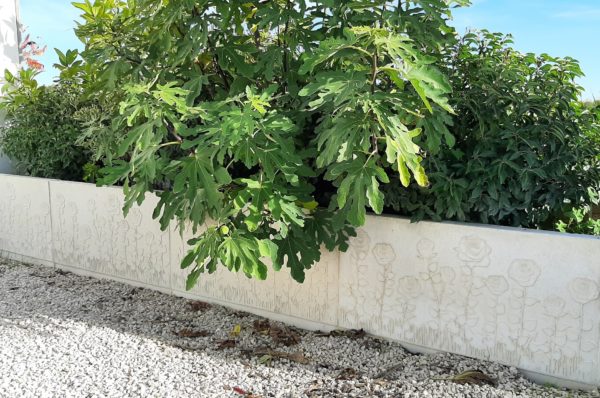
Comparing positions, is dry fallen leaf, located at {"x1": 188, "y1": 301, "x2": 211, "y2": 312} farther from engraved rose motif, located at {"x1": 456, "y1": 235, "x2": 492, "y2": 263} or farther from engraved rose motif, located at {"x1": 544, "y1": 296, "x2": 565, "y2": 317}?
engraved rose motif, located at {"x1": 544, "y1": 296, "x2": 565, "y2": 317}

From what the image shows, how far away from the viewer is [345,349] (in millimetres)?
3045

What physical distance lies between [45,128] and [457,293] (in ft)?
13.0

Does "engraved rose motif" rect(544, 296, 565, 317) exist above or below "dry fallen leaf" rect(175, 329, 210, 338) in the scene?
above

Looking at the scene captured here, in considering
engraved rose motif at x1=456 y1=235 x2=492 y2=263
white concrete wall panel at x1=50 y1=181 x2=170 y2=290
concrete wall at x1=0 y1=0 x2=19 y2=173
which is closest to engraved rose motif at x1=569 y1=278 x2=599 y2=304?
engraved rose motif at x1=456 y1=235 x2=492 y2=263

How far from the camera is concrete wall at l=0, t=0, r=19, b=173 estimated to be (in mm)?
6270

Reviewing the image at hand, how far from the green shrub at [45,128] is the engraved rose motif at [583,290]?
4.06 metres

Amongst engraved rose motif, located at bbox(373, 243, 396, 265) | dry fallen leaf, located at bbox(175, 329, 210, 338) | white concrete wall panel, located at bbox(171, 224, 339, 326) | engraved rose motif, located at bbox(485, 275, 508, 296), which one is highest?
engraved rose motif, located at bbox(373, 243, 396, 265)

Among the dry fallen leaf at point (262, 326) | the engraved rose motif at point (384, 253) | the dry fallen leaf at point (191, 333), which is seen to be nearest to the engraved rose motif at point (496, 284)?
the engraved rose motif at point (384, 253)

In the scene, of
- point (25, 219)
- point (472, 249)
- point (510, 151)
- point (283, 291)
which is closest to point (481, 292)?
point (472, 249)

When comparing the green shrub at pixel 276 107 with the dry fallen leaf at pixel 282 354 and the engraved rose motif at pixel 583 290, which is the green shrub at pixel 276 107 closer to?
the dry fallen leaf at pixel 282 354

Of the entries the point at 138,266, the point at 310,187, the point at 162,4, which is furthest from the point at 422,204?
the point at 138,266

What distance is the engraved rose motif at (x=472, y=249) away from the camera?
9.20 ft

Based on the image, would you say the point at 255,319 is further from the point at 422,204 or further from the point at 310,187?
the point at 422,204

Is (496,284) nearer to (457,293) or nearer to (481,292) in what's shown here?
(481,292)
